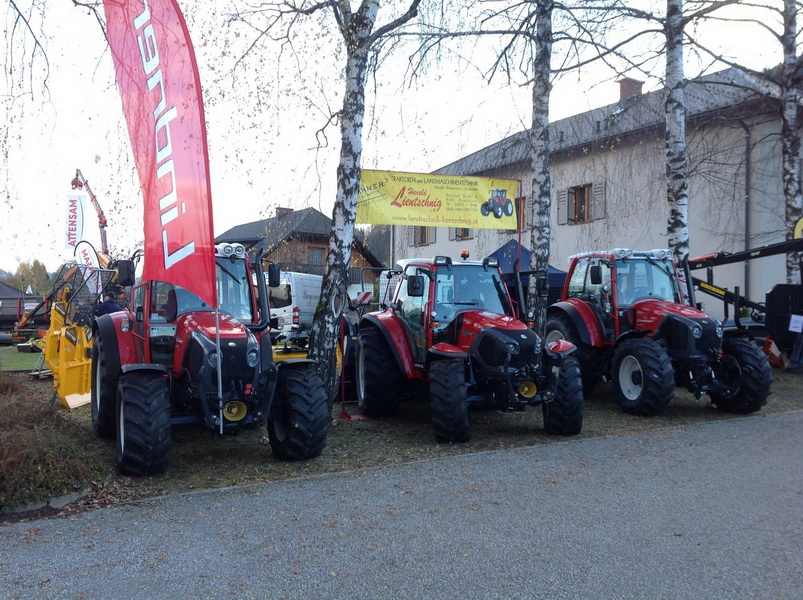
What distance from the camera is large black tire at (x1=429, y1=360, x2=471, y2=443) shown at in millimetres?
7613

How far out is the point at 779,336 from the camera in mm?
12594

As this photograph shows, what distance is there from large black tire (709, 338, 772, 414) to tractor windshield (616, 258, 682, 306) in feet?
3.51

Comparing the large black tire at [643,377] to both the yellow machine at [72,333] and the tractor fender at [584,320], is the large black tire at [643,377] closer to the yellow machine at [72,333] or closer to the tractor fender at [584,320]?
the tractor fender at [584,320]

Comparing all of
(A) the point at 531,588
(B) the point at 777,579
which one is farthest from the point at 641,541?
(A) the point at 531,588

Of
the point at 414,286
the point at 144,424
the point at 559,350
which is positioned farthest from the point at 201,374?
the point at 559,350

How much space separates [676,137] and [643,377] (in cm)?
523

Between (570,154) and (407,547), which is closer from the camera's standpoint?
(407,547)

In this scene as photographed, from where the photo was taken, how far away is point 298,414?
22.0 feet

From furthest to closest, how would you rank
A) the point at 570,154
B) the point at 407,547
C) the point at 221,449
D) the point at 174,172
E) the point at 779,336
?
the point at 570,154 → the point at 779,336 → the point at 221,449 → the point at 174,172 → the point at 407,547

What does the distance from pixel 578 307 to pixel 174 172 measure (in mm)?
7028

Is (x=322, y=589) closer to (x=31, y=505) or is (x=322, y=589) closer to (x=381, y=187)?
(x=31, y=505)

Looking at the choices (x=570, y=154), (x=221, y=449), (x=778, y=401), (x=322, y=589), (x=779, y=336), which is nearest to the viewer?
(x=322, y=589)

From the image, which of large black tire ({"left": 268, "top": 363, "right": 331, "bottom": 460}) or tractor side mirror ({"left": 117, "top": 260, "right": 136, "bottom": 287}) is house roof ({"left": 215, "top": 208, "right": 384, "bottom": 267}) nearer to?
tractor side mirror ({"left": 117, "top": 260, "right": 136, "bottom": 287})

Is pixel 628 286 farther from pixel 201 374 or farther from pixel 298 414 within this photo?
pixel 201 374
